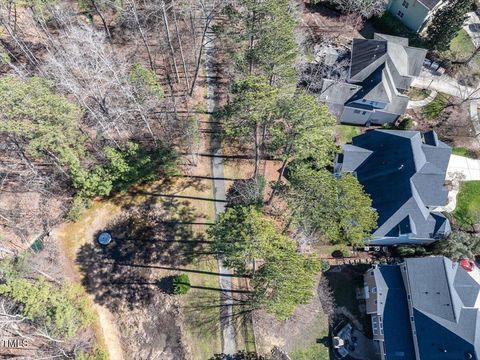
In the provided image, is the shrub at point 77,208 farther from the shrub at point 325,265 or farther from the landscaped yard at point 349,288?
the landscaped yard at point 349,288

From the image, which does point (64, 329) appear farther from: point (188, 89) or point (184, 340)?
point (188, 89)

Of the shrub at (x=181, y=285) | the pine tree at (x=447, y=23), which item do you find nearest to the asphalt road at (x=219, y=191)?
the shrub at (x=181, y=285)

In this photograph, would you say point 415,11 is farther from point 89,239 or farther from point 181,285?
point 89,239

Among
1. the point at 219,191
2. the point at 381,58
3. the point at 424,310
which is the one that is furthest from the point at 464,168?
the point at 219,191

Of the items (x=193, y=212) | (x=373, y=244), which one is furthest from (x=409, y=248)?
(x=193, y=212)

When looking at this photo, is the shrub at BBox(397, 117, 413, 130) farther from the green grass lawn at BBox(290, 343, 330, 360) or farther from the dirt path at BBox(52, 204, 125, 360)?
the dirt path at BBox(52, 204, 125, 360)

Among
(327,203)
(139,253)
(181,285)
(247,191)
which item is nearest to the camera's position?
(327,203)
